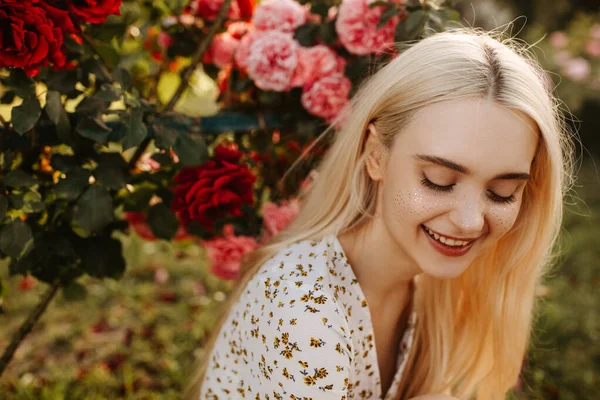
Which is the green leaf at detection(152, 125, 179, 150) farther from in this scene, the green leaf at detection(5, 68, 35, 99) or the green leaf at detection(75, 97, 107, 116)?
the green leaf at detection(5, 68, 35, 99)

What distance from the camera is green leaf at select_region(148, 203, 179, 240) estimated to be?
199 cm

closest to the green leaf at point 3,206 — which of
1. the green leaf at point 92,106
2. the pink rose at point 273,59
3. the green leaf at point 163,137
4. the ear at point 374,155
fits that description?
the green leaf at point 92,106

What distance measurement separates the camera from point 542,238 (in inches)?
70.2

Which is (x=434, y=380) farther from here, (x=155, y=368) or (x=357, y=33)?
(x=155, y=368)

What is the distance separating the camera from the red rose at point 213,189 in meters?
1.89

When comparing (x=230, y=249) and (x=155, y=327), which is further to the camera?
(x=155, y=327)

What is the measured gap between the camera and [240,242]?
2.13m

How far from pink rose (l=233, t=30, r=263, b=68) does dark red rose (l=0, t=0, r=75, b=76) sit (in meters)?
0.66

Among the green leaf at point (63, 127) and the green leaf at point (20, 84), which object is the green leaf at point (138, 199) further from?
the green leaf at point (20, 84)

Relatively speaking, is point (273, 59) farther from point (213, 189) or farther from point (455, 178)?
point (455, 178)

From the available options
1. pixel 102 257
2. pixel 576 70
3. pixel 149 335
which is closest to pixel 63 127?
pixel 102 257

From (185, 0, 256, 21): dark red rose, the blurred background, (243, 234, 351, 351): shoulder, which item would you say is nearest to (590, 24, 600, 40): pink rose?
the blurred background

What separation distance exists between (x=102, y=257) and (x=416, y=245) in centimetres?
96

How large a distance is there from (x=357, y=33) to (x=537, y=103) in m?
0.66
